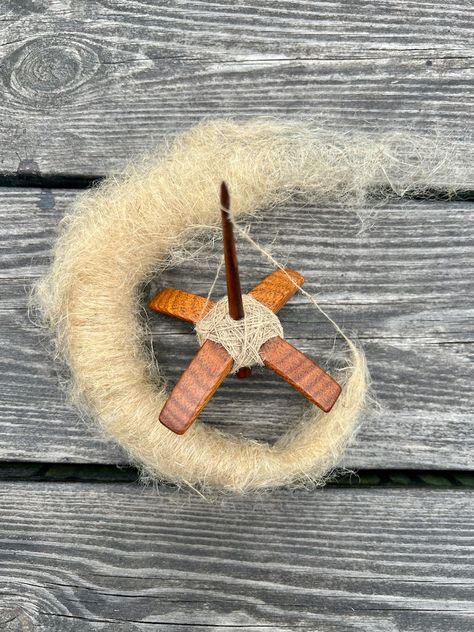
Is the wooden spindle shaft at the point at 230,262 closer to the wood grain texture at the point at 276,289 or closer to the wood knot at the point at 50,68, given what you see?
the wood grain texture at the point at 276,289

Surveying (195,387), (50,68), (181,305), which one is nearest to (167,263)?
(181,305)

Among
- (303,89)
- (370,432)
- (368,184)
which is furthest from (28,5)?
(370,432)

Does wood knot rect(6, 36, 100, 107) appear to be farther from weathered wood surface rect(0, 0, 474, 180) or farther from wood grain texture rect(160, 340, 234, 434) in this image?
wood grain texture rect(160, 340, 234, 434)

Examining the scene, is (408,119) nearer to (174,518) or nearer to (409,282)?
(409,282)

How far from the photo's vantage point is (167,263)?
71cm

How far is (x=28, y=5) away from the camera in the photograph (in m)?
0.75

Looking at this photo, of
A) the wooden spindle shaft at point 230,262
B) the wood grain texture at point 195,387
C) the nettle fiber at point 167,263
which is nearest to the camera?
the wooden spindle shaft at point 230,262

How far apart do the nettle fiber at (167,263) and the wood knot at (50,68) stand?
0.16 metres

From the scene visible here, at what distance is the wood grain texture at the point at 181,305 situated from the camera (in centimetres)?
65

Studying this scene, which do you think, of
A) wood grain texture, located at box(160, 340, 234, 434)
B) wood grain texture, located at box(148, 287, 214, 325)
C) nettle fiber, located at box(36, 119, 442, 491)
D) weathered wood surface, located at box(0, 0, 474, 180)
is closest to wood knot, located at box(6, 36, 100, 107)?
weathered wood surface, located at box(0, 0, 474, 180)

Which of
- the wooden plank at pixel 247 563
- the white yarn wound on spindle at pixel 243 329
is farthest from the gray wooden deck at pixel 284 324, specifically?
the white yarn wound on spindle at pixel 243 329

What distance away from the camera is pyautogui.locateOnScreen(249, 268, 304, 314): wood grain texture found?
658 mm

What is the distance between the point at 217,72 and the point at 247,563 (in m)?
0.66

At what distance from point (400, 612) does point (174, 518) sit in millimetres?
326
